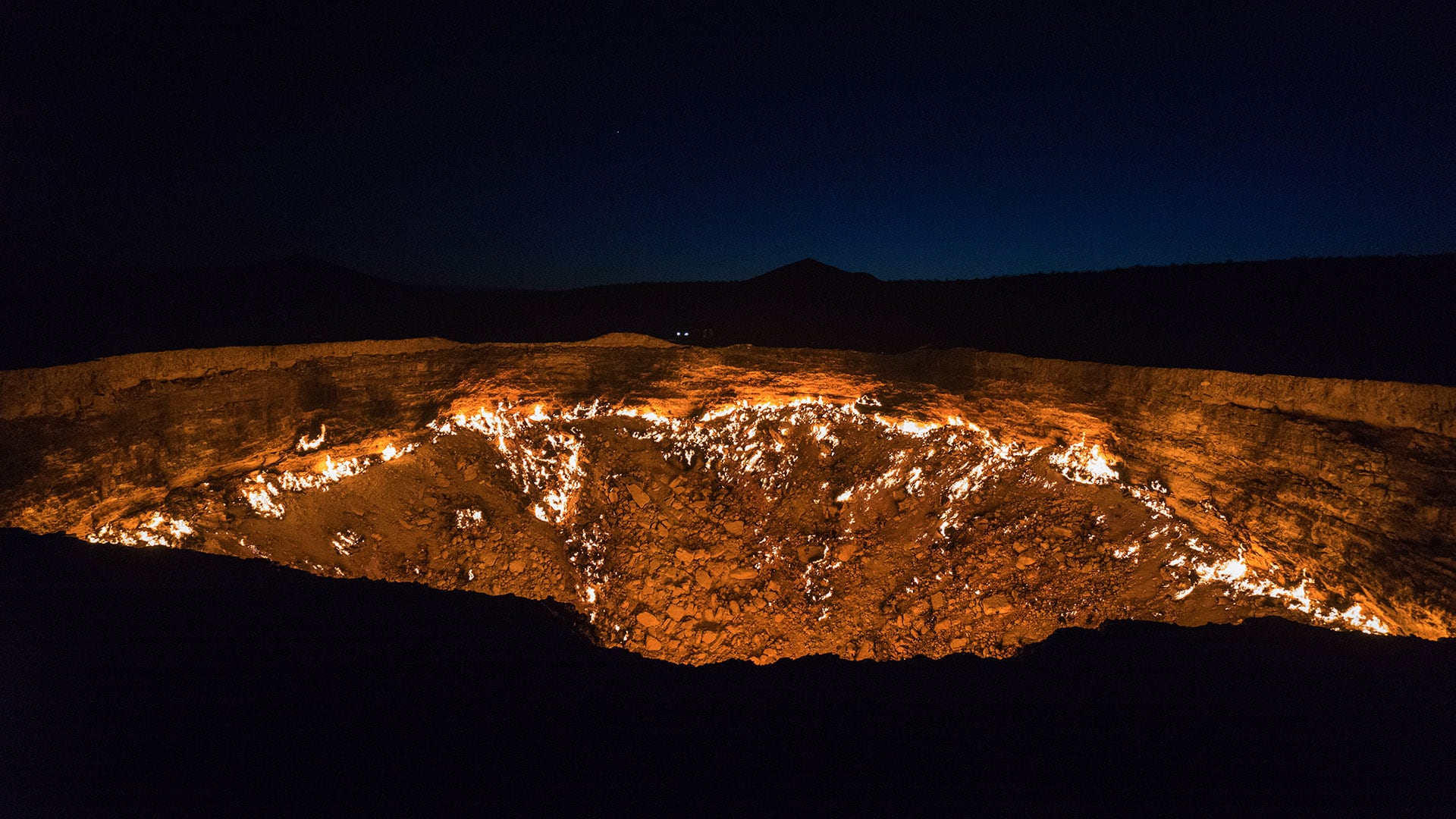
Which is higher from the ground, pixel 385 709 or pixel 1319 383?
pixel 1319 383

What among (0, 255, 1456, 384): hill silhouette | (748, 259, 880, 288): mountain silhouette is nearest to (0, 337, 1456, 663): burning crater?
(0, 255, 1456, 384): hill silhouette

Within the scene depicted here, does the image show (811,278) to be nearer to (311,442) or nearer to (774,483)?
(774,483)

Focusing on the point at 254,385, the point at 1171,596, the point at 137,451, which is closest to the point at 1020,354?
the point at 1171,596

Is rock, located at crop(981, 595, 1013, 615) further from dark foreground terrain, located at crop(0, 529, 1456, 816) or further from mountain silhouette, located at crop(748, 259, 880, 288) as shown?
mountain silhouette, located at crop(748, 259, 880, 288)

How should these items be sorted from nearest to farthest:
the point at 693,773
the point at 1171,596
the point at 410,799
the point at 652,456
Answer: the point at 410,799 < the point at 693,773 < the point at 1171,596 < the point at 652,456

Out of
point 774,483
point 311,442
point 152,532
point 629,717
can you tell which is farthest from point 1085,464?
point 152,532

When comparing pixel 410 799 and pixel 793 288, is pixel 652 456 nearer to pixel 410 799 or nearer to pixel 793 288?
pixel 410 799

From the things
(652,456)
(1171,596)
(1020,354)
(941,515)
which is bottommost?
(1171,596)

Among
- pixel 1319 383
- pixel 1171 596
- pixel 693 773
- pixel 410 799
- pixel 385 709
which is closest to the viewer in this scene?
pixel 410 799
